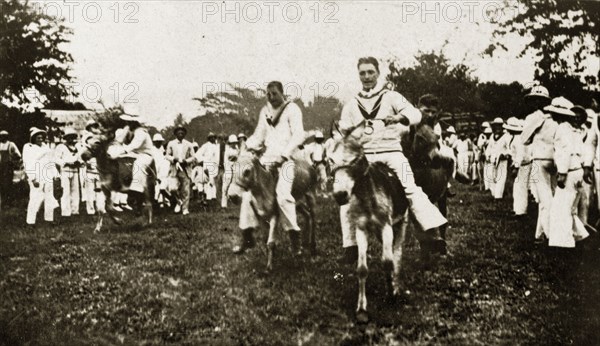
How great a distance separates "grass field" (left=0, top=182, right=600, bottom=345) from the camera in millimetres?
5805

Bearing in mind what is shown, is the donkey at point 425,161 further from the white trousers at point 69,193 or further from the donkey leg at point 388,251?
the white trousers at point 69,193

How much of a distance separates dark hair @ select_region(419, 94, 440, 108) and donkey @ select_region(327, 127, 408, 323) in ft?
4.94

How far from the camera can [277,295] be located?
6.21 m

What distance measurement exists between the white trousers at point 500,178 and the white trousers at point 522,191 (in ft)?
2.18

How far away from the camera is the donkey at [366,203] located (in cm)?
555

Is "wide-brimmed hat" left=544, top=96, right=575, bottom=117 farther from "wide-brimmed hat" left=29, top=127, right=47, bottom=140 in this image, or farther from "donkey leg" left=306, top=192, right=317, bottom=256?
"wide-brimmed hat" left=29, top=127, right=47, bottom=140

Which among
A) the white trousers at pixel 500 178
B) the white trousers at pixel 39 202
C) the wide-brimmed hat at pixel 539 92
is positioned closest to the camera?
the wide-brimmed hat at pixel 539 92

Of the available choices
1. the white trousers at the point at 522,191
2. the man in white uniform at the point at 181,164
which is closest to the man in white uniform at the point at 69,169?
the man in white uniform at the point at 181,164

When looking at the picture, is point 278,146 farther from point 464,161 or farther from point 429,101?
point 464,161

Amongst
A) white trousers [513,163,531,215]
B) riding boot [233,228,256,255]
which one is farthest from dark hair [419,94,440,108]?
white trousers [513,163,531,215]

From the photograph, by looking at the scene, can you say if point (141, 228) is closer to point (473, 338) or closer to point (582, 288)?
point (473, 338)

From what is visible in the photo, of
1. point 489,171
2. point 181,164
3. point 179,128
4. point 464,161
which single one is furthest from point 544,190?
point 181,164

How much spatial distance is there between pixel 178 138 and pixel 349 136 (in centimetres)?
573

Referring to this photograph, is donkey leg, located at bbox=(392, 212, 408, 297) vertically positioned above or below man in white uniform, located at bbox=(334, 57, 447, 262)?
below
